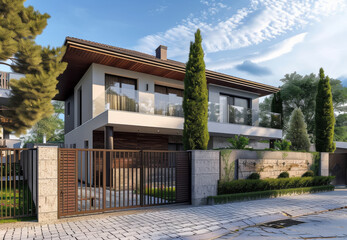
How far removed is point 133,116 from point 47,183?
6592mm

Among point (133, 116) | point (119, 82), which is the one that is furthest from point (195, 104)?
point (119, 82)

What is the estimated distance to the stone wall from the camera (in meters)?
10.2

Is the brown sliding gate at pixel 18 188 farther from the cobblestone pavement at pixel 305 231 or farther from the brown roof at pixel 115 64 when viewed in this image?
the brown roof at pixel 115 64

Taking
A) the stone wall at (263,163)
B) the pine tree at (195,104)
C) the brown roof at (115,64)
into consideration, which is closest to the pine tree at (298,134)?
the stone wall at (263,163)

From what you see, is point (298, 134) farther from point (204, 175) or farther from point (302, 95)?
point (302, 95)

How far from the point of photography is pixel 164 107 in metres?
14.1

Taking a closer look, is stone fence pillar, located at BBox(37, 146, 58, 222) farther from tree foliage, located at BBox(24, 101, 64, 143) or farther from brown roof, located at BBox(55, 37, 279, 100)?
tree foliage, located at BBox(24, 101, 64, 143)

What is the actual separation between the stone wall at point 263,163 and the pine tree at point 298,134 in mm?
1936

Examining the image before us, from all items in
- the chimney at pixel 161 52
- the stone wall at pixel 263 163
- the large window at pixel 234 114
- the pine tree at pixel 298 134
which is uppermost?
the chimney at pixel 161 52

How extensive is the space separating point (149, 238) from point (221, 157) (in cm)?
521

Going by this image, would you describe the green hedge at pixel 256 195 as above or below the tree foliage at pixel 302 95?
below

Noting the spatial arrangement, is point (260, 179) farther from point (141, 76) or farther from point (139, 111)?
point (141, 76)

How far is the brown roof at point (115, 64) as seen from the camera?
1237 centimetres

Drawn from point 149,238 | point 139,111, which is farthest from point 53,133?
point 149,238
